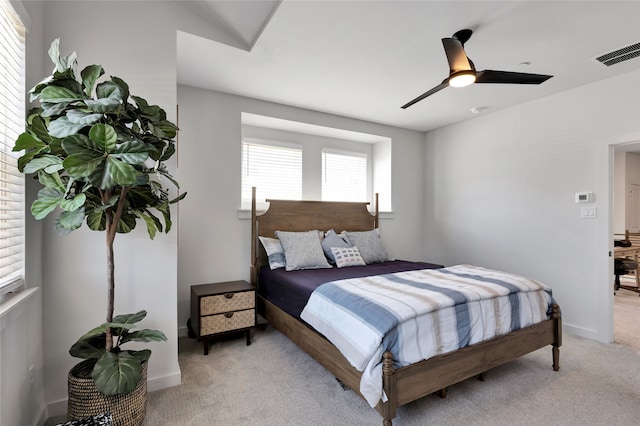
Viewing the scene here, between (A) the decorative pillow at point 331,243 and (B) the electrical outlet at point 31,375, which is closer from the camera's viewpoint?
(B) the electrical outlet at point 31,375

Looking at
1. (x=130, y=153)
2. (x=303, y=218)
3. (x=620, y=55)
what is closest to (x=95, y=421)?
(x=130, y=153)

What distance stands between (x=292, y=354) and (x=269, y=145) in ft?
8.61

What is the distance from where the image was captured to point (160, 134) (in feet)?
5.53

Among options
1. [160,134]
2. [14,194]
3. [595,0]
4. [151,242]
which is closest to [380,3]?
[595,0]

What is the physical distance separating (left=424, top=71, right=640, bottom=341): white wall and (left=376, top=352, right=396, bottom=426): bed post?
2.86 m

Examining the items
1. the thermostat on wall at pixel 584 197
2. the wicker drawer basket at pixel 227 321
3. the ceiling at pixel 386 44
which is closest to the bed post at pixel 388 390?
the wicker drawer basket at pixel 227 321

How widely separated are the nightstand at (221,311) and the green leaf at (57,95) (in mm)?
1863

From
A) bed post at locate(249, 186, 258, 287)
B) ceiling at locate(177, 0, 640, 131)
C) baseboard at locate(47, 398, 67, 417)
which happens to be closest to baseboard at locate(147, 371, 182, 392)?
baseboard at locate(47, 398, 67, 417)

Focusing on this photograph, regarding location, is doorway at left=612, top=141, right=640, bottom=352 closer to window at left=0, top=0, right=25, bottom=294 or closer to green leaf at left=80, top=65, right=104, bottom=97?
green leaf at left=80, top=65, right=104, bottom=97

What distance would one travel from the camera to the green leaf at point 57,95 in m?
1.39

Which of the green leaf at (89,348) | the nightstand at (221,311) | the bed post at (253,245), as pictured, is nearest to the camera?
the green leaf at (89,348)

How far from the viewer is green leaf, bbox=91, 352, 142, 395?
1452 millimetres

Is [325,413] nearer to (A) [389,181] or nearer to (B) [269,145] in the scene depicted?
(B) [269,145]

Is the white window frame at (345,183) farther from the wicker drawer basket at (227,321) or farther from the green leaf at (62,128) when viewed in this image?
the green leaf at (62,128)
